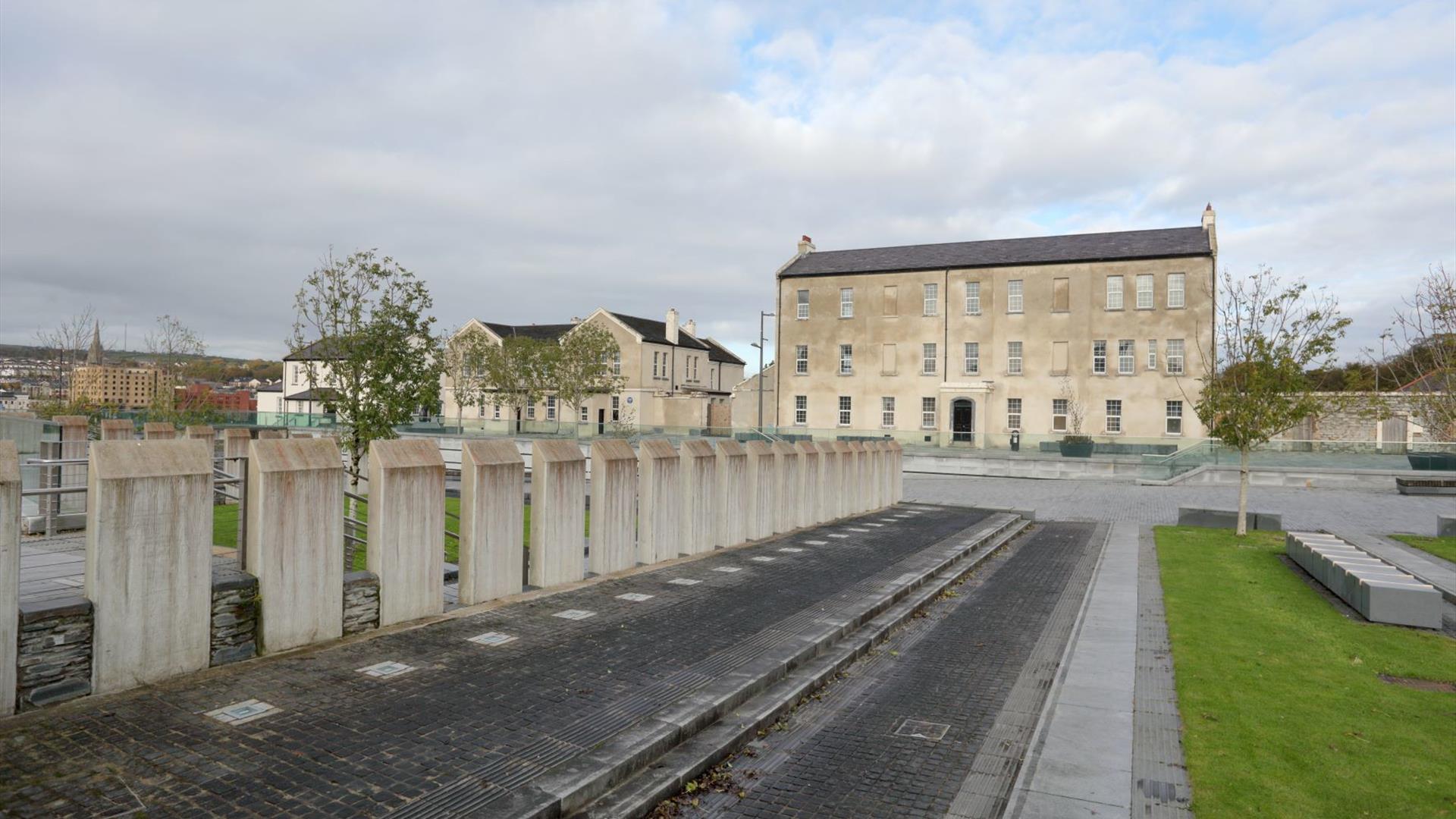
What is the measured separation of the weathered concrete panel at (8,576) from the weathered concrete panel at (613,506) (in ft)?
19.6

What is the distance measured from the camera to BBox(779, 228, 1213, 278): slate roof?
48406mm

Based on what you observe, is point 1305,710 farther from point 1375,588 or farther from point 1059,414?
point 1059,414

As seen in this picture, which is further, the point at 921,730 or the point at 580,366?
the point at 580,366

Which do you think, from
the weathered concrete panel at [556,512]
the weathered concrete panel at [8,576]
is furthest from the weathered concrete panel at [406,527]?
the weathered concrete panel at [8,576]

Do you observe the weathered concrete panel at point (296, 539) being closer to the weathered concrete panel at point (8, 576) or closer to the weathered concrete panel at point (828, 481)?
the weathered concrete panel at point (8, 576)

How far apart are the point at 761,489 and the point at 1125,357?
40.8 metres

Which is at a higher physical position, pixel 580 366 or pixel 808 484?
pixel 580 366

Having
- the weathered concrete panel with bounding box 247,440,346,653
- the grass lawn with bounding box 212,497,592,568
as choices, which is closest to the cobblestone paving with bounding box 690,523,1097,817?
the weathered concrete panel with bounding box 247,440,346,653

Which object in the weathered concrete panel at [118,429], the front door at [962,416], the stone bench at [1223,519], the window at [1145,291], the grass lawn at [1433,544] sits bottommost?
the grass lawn at [1433,544]

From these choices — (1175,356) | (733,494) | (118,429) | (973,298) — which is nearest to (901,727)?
(733,494)

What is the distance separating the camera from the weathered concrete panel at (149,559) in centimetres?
573

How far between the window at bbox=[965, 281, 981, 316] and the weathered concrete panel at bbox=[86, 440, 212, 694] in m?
50.4

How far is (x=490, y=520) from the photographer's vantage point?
8.90 meters

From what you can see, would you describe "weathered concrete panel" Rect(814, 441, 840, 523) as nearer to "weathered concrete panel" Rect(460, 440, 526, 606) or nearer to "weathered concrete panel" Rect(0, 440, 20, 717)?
"weathered concrete panel" Rect(460, 440, 526, 606)
